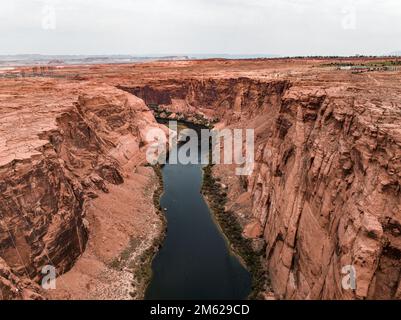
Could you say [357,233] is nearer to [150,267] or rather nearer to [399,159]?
[399,159]

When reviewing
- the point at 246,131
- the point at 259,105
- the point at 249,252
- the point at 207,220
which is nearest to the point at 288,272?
the point at 249,252

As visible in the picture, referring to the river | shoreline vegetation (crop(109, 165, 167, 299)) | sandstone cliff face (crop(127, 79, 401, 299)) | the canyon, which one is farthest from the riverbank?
sandstone cliff face (crop(127, 79, 401, 299))

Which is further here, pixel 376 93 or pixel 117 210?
pixel 117 210

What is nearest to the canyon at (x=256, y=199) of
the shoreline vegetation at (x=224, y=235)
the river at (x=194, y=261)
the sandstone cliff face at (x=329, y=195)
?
the sandstone cliff face at (x=329, y=195)

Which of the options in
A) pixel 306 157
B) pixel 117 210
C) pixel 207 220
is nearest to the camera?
pixel 306 157

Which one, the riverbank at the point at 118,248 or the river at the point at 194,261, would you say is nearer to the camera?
the riverbank at the point at 118,248

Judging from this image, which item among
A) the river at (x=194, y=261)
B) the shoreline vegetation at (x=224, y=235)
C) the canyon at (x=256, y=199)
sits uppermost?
the canyon at (x=256, y=199)

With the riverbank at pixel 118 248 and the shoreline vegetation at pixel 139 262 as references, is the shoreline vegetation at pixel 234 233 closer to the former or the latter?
the riverbank at pixel 118 248

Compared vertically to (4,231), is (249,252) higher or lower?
lower
